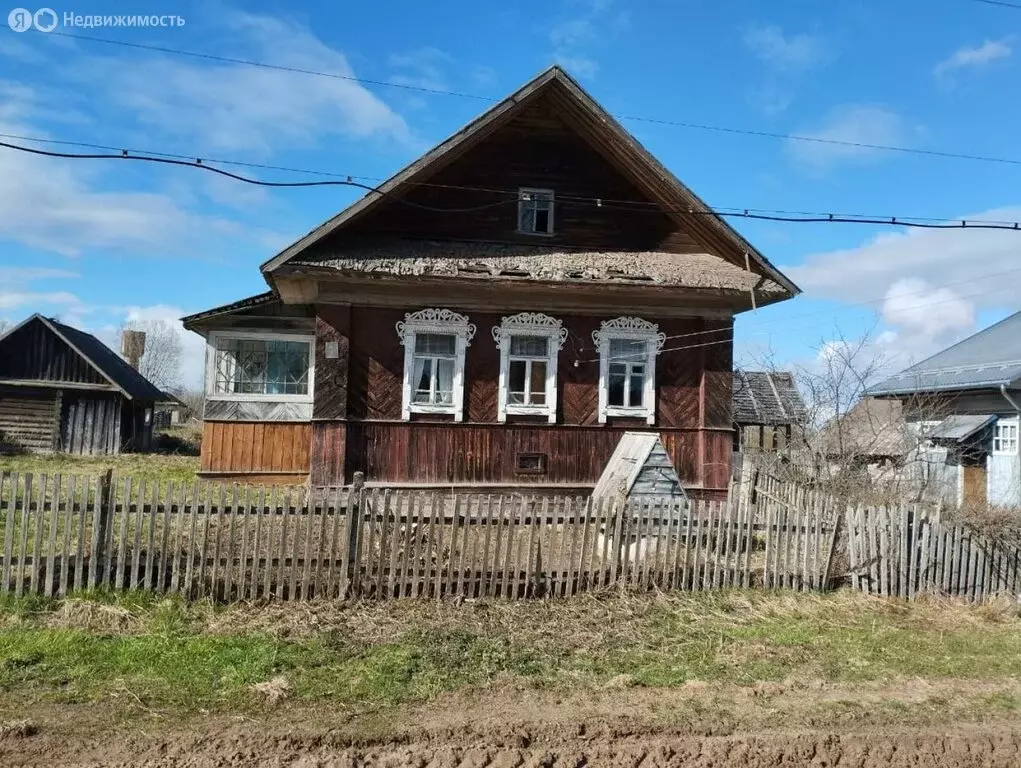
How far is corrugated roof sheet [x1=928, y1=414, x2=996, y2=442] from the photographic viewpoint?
17.2 meters

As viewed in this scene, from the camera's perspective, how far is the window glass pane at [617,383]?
44.0ft

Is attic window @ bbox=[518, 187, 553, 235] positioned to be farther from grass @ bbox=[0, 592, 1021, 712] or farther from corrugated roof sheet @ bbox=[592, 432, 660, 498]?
grass @ bbox=[0, 592, 1021, 712]

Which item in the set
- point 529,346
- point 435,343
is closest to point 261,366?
point 435,343

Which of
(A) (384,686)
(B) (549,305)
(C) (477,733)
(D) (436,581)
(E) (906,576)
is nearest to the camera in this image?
(C) (477,733)

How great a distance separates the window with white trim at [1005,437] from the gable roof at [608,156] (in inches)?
319

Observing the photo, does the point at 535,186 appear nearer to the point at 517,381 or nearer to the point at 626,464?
the point at 517,381

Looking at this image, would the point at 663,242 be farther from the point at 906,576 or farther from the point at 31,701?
the point at 31,701

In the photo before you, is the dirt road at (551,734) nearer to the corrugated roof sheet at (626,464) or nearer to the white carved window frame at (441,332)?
the corrugated roof sheet at (626,464)

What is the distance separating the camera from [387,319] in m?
12.6

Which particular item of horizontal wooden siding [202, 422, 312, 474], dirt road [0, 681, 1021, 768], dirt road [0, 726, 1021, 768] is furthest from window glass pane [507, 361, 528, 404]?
dirt road [0, 726, 1021, 768]

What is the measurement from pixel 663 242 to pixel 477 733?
10813 mm

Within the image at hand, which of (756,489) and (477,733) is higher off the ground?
(756,489)

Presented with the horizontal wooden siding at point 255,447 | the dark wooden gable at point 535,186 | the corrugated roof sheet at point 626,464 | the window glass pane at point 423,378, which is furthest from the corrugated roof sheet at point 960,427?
the horizontal wooden siding at point 255,447

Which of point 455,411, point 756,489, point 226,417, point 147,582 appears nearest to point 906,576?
point 756,489
